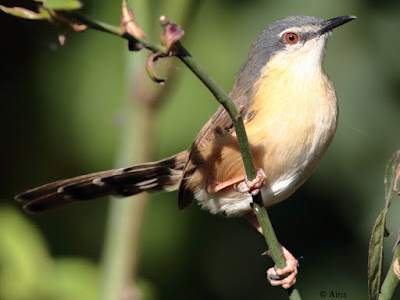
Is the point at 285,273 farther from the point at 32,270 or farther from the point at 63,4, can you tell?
the point at 32,270

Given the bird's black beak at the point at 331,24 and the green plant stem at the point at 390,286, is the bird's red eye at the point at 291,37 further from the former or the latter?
the green plant stem at the point at 390,286

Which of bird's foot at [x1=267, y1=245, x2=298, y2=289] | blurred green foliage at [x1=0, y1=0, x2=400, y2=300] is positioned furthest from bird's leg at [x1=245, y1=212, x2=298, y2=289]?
blurred green foliage at [x1=0, y1=0, x2=400, y2=300]

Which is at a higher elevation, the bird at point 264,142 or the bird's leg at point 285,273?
the bird at point 264,142

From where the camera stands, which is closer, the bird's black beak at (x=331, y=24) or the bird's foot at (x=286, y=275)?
the bird's foot at (x=286, y=275)

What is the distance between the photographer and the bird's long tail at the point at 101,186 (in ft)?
11.3

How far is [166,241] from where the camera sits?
4.39m

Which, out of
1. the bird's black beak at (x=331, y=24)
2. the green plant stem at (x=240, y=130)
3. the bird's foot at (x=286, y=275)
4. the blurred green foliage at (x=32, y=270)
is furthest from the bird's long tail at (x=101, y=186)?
the green plant stem at (x=240, y=130)

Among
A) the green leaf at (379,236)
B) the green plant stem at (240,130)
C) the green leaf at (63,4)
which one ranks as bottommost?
the green leaf at (379,236)

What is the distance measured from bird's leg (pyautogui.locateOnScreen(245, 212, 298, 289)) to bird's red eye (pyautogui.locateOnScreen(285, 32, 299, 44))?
1040 mm

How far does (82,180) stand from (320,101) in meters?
1.34

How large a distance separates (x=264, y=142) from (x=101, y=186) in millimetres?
984

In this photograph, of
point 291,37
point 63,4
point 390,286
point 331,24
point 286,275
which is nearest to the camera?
point 63,4

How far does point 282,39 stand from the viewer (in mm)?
3463

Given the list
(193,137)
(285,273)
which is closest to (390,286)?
(285,273)
